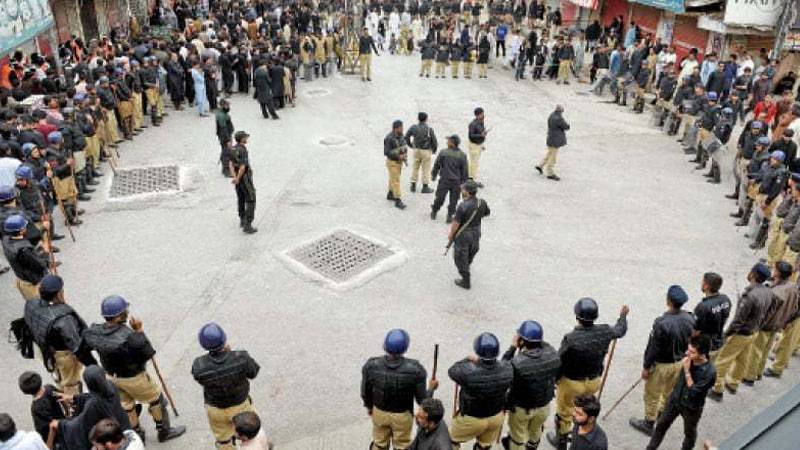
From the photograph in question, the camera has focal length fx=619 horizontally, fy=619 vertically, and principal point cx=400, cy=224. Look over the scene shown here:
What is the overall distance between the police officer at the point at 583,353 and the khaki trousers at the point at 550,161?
23.5 ft

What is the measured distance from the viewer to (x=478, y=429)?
5.44 metres

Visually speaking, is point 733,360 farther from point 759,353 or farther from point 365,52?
point 365,52

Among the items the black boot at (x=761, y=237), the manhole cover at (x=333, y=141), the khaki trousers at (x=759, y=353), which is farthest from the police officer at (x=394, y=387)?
the manhole cover at (x=333, y=141)

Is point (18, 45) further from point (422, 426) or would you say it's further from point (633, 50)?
point (633, 50)

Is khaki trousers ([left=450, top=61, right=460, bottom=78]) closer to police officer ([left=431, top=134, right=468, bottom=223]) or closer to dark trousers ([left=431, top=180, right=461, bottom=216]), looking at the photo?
police officer ([left=431, top=134, right=468, bottom=223])

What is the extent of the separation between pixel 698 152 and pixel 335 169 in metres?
8.33

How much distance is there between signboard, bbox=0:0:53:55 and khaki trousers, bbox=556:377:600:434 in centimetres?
1421

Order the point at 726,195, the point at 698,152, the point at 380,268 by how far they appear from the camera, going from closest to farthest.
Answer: the point at 380,268
the point at 726,195
the point at 698,152

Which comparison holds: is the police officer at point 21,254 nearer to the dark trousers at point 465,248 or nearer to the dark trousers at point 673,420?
the dark trousers at point 465,248

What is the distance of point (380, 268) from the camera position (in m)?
9.41

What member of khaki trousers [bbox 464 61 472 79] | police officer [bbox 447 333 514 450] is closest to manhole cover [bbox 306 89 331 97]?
khaki trousers [bbox 464 61 472 79]

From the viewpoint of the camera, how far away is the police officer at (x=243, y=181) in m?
9.80

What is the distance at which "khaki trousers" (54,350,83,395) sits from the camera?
20.3 ft

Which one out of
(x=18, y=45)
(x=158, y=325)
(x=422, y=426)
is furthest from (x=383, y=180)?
(x=18, y=45)
